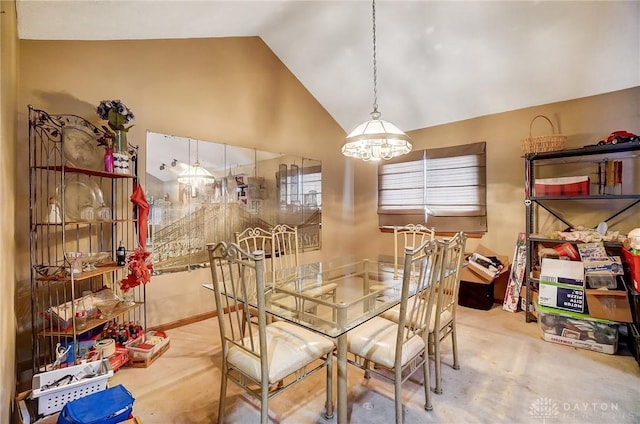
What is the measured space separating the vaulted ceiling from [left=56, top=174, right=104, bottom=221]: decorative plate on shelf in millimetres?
1103

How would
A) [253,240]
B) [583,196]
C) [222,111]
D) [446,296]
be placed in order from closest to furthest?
[446,296] < [583,196] < [253,240] < [222,111]

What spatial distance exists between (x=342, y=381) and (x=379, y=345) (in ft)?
0.97

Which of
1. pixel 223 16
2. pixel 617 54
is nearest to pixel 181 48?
pixel 223 16

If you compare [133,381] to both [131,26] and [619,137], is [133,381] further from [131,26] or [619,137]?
[619,137]

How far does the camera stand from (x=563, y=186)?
3.02 m

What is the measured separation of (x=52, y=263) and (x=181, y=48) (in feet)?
Answer: 7.73

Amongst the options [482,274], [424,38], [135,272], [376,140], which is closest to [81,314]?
[135,272]

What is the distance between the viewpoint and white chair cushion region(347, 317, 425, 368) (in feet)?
5.45

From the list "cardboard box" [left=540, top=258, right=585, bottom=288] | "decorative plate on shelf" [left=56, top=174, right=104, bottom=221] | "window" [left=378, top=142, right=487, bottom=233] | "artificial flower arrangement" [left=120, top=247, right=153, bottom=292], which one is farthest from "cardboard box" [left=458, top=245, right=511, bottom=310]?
"decorative plate on shelf" [left=56, top=174, right=104, bottom=221]

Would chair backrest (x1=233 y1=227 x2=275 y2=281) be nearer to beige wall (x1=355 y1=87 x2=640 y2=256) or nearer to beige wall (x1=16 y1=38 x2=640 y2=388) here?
beige wall (x1=16 y1=38 x2=640 y2=388)

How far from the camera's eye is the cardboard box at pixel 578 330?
2457 millimetres

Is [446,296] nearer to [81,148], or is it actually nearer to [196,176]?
[196,176]

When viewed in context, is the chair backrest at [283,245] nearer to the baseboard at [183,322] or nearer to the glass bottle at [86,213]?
the baseboard at [183,322]

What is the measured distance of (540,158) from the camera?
3.20m
